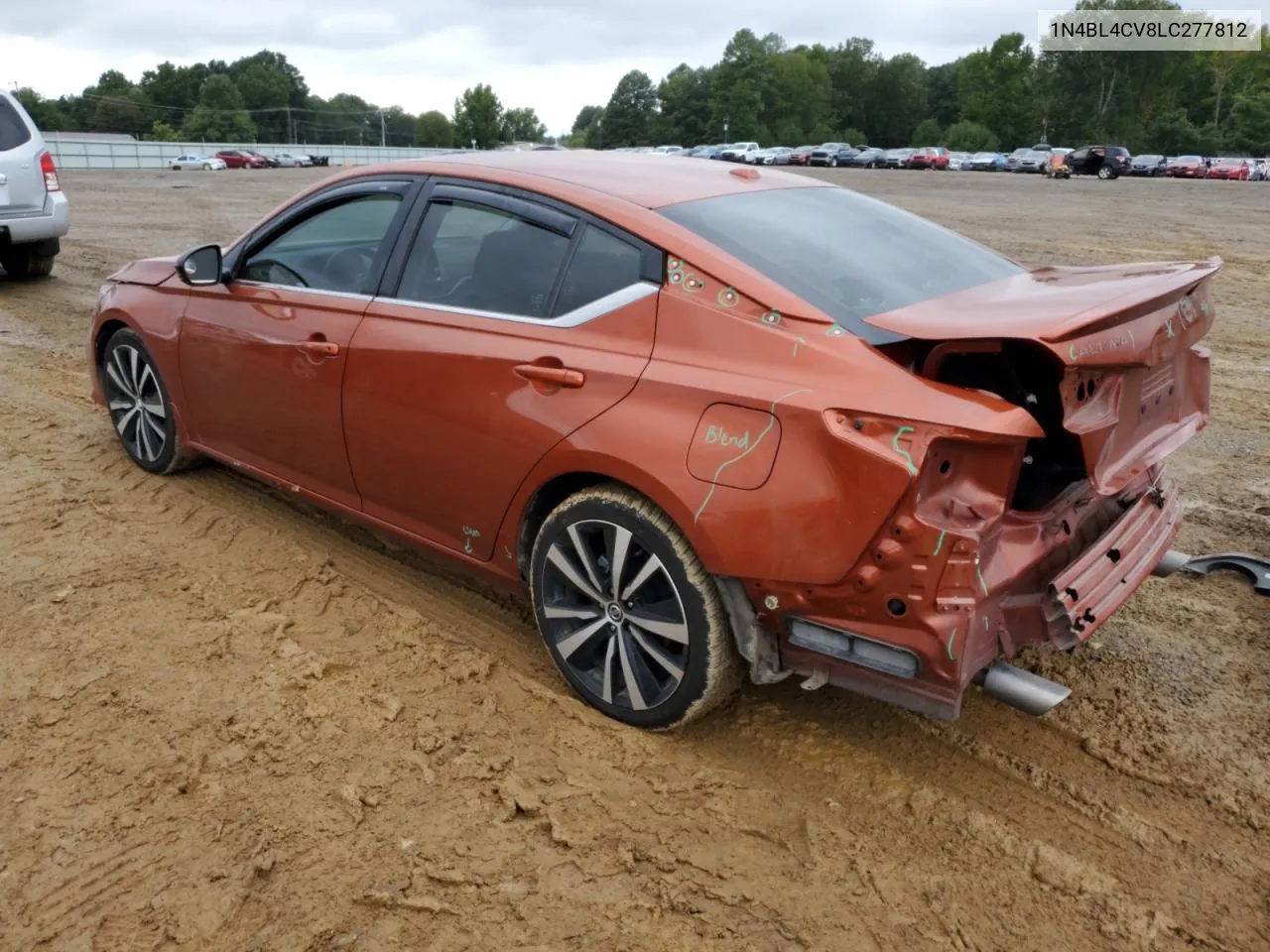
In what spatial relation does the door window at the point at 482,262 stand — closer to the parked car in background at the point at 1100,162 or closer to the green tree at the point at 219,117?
the parked car in background at the point at 1100,162

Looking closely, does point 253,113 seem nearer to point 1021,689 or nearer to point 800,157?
point 800,157

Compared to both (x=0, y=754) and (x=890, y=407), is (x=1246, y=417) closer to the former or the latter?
(x=890, y=407)

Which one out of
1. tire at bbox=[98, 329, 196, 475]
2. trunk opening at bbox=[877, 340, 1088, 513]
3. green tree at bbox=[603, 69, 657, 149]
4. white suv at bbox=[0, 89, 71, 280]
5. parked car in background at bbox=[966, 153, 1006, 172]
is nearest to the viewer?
trunk opening at bbox=[877, 340, 1088, 513]

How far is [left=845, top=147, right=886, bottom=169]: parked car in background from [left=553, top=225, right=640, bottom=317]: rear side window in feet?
193

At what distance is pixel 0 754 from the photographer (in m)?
3.13

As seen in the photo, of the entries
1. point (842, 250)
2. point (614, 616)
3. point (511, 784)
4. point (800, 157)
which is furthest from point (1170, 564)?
point (800, 157)

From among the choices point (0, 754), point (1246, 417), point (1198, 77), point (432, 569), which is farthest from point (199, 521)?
point (1198, 77)

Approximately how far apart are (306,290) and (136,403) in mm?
1689

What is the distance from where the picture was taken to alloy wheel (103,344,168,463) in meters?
5.14

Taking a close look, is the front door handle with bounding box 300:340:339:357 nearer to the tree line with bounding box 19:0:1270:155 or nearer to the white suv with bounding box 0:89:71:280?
the white suv with bounding box 0:89:71:280

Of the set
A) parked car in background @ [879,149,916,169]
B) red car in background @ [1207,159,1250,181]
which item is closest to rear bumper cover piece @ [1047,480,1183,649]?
red car in background @ [1207,159,1250,181]

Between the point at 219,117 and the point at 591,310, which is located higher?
the point at 219,117

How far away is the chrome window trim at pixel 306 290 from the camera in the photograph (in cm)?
392

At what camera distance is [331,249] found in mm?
4125
